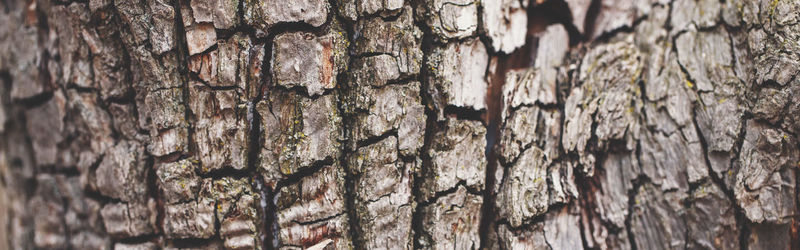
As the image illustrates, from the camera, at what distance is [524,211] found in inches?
50.9

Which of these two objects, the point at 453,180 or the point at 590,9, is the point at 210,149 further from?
the point at 590,9

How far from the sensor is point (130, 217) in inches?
53.5

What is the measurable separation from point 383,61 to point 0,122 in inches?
60.9

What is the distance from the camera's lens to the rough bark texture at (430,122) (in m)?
1.21

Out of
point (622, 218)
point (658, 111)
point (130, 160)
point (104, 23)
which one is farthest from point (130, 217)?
point (658, 111)

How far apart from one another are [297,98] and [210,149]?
0.27m

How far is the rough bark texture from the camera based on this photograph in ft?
3.96

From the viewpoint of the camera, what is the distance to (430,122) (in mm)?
1274

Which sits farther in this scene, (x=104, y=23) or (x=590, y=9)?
(x=590, y=9)

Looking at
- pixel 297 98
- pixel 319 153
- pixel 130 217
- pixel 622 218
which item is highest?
pixel 297 98

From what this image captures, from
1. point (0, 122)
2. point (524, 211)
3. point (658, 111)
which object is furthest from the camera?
point (0, 122)

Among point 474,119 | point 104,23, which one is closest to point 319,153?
point 474,119

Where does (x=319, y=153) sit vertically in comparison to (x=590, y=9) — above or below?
below

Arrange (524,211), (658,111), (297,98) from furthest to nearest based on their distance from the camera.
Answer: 1. (658,111)
2. (524,211)
3. (297,98)
